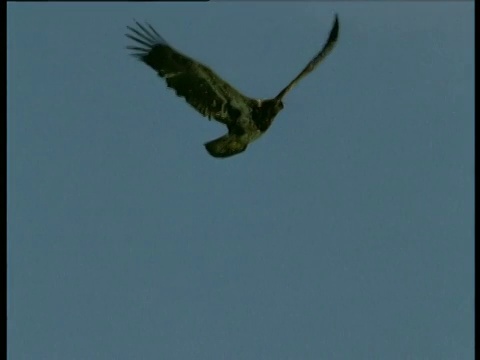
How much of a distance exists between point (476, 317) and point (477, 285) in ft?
1.74

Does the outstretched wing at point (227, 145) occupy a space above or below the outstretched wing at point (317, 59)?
below

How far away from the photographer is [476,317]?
30.3 ft

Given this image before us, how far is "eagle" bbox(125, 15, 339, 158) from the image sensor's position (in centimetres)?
1109

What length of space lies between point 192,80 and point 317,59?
1.65 meters

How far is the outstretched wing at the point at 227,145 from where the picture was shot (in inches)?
432

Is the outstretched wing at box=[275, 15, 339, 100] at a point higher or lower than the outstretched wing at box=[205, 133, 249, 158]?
higher

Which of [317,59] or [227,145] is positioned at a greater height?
[317,59]

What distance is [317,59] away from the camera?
11.1m

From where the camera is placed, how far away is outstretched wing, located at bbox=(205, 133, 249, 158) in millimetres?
10969

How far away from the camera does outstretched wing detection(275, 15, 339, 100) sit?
35.9ft

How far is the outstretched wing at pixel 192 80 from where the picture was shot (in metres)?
11.1

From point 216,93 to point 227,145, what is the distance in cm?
71
